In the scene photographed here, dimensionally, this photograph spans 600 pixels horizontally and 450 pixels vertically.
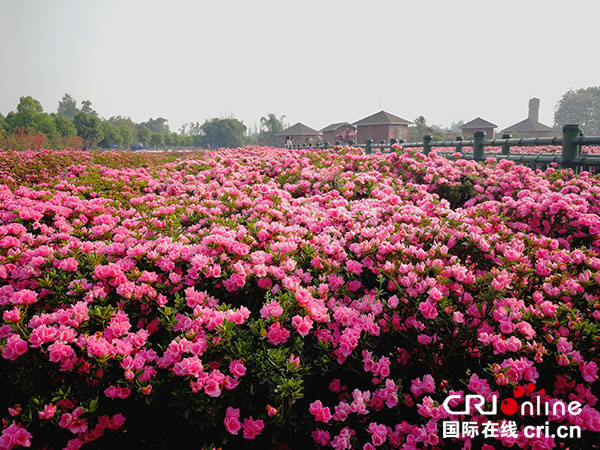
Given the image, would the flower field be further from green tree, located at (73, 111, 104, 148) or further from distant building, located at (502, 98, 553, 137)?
green tree, located at (73, 111, 104, 148)

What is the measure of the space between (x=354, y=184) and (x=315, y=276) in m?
2.80

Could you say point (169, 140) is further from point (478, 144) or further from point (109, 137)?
point (478, 144)

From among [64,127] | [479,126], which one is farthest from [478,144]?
[64,127]

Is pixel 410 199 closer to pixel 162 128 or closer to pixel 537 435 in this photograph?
pixel 537 435

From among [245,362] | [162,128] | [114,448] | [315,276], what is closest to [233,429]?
[245,362]

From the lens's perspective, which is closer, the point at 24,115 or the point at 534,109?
the point at 24,115

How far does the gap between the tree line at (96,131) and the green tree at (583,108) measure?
215 feet

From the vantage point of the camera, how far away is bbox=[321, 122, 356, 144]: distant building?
58.1 meters

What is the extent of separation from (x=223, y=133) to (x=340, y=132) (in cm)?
4656

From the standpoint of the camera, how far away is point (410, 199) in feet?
17.0

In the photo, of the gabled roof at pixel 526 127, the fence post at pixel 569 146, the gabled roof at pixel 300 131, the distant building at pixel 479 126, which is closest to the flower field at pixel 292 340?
the fence post at pixel 569 146

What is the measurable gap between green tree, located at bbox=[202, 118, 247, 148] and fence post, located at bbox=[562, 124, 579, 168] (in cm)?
9584

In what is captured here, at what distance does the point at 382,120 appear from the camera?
169 feet

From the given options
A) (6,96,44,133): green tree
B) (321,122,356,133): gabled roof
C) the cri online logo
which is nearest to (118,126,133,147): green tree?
(6,96,44,133): green tree
